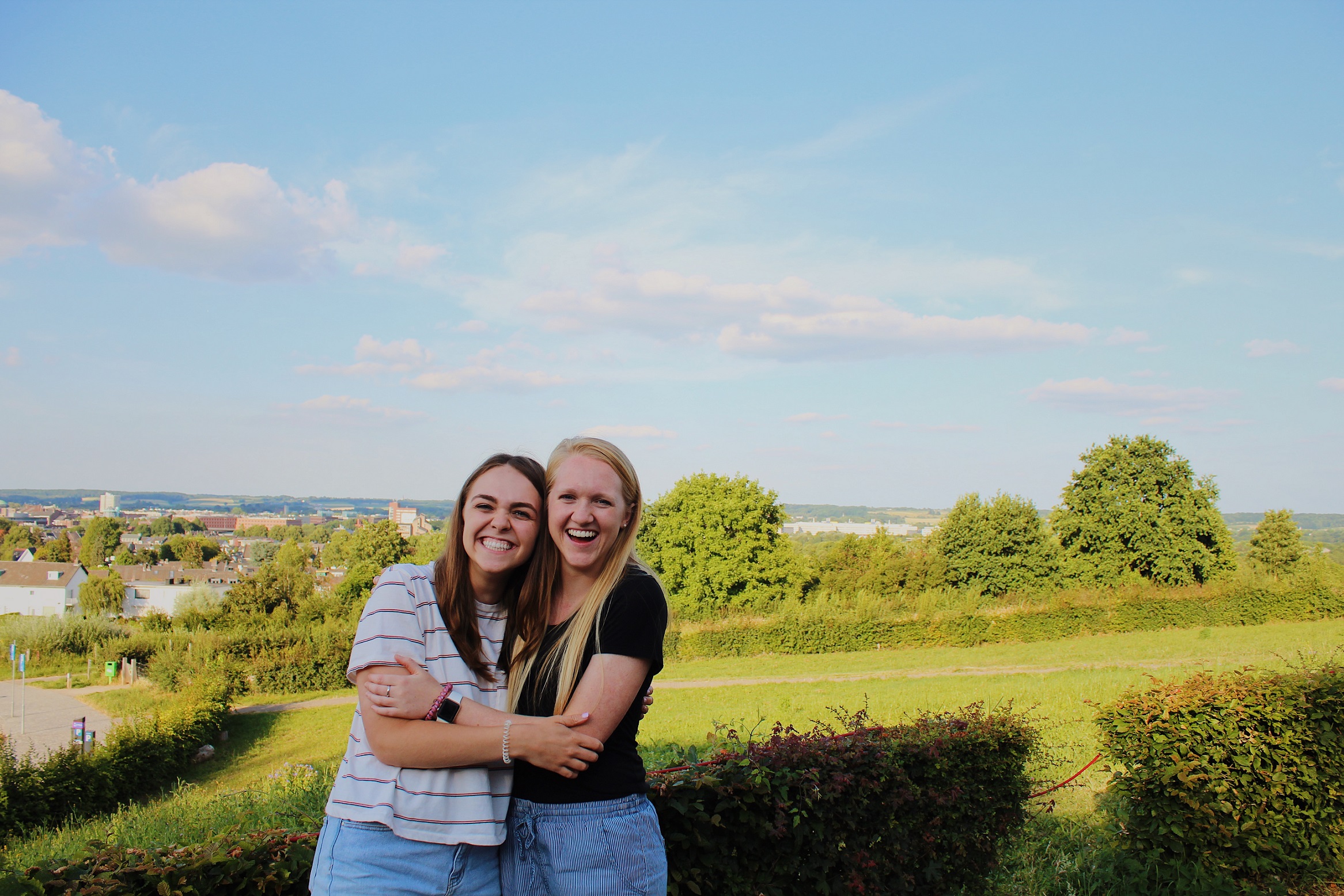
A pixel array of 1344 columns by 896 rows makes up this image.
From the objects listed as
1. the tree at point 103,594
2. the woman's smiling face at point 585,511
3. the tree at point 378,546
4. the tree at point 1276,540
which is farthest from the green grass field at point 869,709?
the tree at point 103,594

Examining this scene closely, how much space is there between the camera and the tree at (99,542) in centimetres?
12331

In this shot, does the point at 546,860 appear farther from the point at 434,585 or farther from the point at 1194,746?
the point at 1194,746

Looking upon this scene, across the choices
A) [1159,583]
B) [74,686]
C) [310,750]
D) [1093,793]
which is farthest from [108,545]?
[1093,793]

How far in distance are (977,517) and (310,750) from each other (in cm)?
3537

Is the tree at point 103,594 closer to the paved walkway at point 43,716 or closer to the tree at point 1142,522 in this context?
the paved walkway at point 43,716

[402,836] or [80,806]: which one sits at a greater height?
[402,836]

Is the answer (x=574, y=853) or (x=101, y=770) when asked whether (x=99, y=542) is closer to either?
(x=101, y=770)

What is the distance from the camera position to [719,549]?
147 feet

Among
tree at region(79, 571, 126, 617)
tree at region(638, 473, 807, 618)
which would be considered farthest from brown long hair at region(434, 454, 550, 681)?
tree at region(79, 571, 126, 617)

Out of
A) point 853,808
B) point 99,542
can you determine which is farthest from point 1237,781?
point 99,542

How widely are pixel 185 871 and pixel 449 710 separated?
1478 mm

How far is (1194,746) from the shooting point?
5809 mm

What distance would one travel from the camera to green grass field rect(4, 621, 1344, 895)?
6.03 meters

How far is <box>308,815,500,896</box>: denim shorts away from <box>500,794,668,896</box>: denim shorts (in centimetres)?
16
